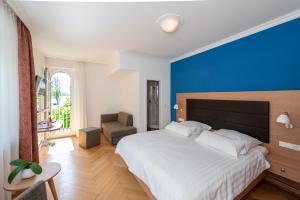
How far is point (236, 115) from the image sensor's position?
104 inches

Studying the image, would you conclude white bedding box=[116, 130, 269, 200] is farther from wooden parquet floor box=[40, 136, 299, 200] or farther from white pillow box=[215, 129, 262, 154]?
wooden parquet floor box=[40, 136, 299, 200]

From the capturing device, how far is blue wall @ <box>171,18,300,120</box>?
2.04 m

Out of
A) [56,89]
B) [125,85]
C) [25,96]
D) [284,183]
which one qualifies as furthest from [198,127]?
[56,89]

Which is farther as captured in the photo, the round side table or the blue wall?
→ the blue wall

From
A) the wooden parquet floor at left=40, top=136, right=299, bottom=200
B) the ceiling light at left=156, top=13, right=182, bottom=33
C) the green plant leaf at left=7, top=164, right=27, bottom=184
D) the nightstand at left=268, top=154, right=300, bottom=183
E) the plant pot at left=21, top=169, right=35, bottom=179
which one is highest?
the ceiling light at left=156, top=13, right=182, bottom=33

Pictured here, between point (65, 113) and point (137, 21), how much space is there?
4.32 meters

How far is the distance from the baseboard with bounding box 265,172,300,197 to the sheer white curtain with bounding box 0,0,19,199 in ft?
12.6

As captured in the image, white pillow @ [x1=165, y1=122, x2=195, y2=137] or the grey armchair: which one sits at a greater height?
white pillow @ [x1=165, y1=122, x2=195, y2=137]

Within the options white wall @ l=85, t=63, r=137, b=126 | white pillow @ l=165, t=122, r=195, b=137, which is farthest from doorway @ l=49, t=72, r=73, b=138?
white pillow @ l=165, t=122, r=195, b=137

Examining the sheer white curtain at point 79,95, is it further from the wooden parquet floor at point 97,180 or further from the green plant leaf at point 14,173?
the green plant leaf at point 14,173

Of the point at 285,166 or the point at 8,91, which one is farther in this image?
the point at 285,166

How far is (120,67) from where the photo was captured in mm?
3697

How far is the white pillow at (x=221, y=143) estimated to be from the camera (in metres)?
1.95

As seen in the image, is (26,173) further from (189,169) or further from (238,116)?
(238,116)
